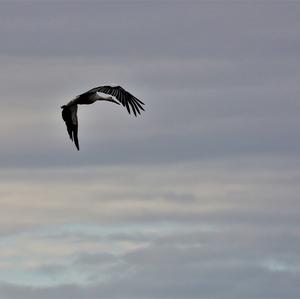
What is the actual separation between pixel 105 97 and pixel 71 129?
667 centimetres

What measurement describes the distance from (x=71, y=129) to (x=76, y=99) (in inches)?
198

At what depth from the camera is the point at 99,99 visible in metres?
105

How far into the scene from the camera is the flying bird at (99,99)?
102062 mm

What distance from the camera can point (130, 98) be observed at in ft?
338

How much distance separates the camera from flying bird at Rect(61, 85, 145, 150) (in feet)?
335

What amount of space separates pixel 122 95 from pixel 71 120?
784 cm

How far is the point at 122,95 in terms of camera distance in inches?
4082

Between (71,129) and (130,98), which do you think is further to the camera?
(71,129)

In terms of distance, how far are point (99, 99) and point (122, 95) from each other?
2.16 meters

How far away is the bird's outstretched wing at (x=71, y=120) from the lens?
110 meters

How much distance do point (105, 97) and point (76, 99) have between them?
2.37 m

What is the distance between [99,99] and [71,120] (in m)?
5.84

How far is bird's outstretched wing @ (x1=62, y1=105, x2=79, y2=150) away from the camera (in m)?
110

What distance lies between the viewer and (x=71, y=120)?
110m
